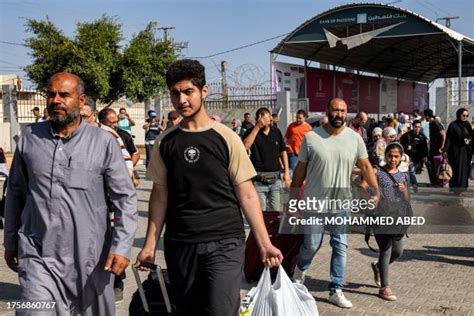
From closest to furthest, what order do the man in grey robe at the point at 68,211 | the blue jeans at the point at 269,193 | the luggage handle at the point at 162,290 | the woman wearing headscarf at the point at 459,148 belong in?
the man in grey robe at the point at 68,211
the luggage handle at the point at 162,290
the blue jeans at the point at 269,193
the woman wearing headscarf at the point at 459,148

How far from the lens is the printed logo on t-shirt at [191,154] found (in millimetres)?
3826

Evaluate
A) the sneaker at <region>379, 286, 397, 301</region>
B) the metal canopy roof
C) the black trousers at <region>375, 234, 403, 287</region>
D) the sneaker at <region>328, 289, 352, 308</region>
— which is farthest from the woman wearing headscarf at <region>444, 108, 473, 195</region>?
the metal canopy roof

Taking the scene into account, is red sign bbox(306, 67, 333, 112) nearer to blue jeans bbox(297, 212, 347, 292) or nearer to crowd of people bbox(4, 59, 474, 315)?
blue jeans bbox(297, 212, 347, 292)

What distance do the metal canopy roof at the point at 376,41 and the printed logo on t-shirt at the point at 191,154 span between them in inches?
839

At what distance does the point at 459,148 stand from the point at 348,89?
20.9m

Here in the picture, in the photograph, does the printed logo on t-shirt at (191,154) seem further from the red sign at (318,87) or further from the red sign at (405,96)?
the red sign at (405,96)

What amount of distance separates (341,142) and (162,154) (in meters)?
2.49

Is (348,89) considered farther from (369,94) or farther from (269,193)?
(269,193)

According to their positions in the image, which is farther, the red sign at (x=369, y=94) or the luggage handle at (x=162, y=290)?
the red sign at (x=369, y=94)

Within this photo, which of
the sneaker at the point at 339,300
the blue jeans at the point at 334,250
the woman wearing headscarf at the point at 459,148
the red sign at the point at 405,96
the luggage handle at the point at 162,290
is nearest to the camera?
the luggage handle at the point at 162,290

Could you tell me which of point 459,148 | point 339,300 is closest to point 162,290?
point 339,300

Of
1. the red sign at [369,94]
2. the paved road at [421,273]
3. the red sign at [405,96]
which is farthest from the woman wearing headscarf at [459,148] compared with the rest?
the red sign at [405,96]

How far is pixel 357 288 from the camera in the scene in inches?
263

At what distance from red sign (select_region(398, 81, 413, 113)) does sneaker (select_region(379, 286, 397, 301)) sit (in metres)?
32.0
